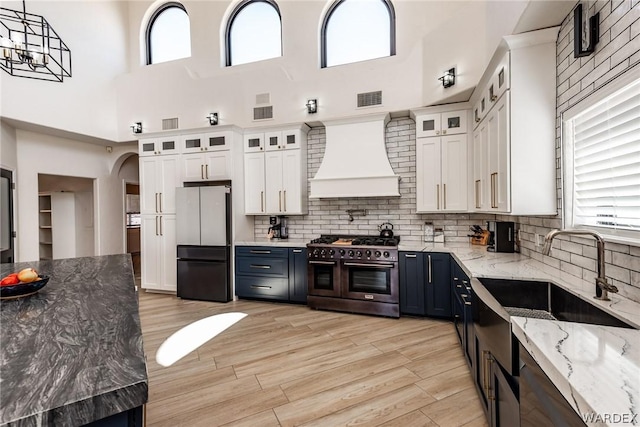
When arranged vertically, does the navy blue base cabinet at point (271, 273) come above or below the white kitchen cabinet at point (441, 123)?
below

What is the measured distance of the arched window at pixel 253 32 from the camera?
5055 mm

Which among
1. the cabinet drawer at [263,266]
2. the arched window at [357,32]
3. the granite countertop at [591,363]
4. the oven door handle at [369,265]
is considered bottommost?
the cabinet drawer at [263,266]

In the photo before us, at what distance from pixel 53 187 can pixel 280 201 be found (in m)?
5.08

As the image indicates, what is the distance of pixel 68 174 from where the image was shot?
5.36 m

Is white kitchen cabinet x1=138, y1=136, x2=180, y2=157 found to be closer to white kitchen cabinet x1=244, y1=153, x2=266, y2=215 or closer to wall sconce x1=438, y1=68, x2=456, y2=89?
white kitchen cabinet x1=244, y1=153, x2=266, y2=215

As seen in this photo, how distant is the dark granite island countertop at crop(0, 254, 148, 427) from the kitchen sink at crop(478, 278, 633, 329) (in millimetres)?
2107

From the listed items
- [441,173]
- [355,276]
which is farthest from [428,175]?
[355,276]

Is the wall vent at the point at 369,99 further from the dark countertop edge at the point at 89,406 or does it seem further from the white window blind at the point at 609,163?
the dark countertop edge at the point at 89,406

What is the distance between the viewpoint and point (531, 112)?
2.38 metres

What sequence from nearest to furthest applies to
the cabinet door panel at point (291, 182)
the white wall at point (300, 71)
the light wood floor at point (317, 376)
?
the light wood floor at point (317, 376) → the white wall at point (300, 71) → the cabinet door panel at point (291, 182)

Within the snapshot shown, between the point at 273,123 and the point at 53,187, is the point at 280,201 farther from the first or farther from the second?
the point at 53,187

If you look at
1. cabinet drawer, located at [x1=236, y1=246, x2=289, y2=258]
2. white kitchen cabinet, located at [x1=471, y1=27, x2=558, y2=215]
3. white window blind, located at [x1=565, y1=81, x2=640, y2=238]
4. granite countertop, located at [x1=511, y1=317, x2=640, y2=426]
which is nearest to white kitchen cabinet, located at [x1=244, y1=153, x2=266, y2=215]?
cabinet drawer, located at [x1=236, y1=246, x2=289, y2=258]

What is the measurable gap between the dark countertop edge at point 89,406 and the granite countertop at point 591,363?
1071 millimetres

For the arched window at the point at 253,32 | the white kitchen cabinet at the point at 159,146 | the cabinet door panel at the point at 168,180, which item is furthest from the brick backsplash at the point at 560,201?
the white kitchen cabinet at the point at 159,146
